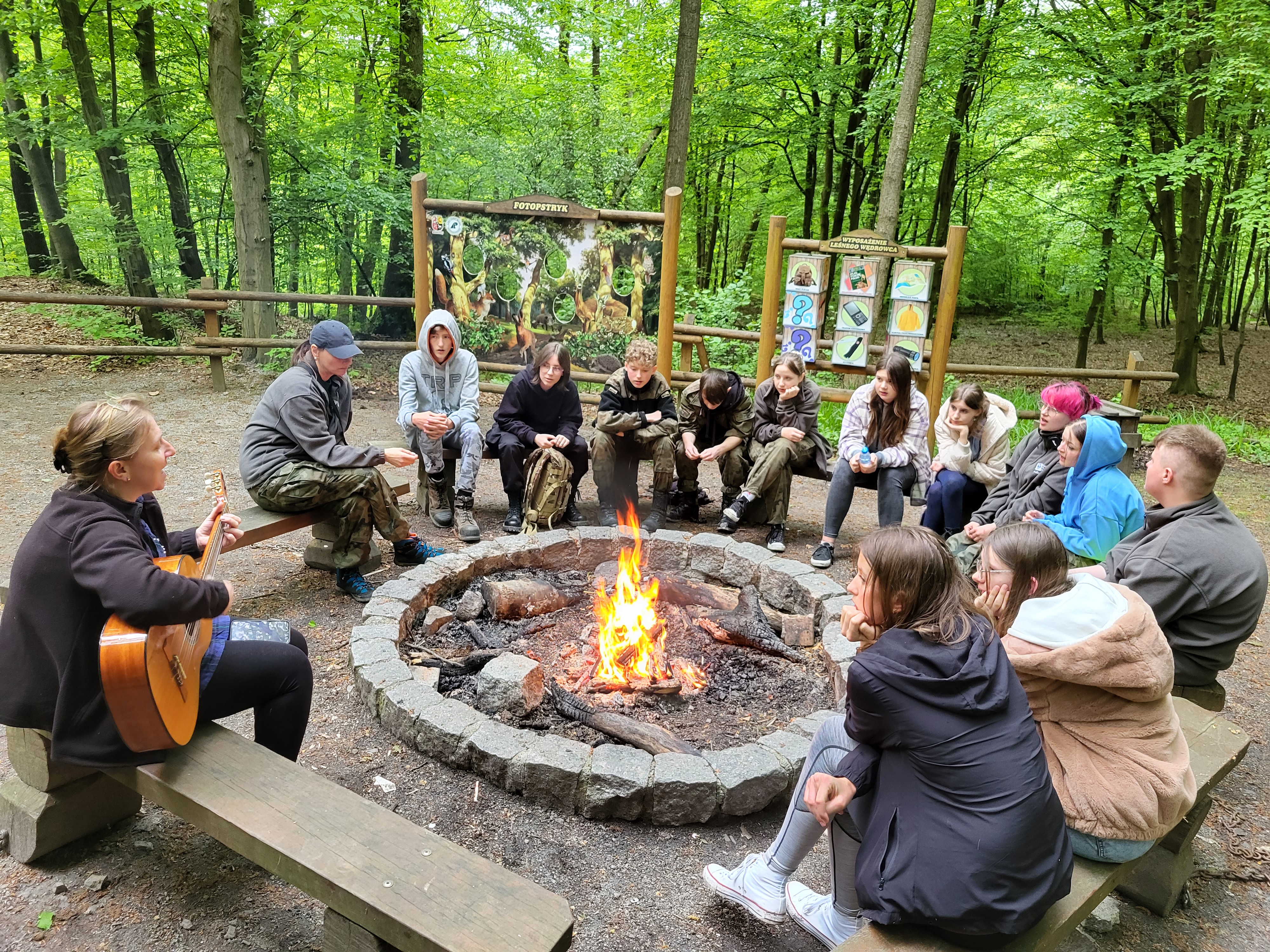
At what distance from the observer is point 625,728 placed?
3.32 metres

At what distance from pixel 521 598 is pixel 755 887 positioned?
2.32 metres

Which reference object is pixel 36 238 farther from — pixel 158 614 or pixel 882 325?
pixel 158 614

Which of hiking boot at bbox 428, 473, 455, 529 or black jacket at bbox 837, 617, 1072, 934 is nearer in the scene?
black jacket at bbox 837, 617, 1072, 934

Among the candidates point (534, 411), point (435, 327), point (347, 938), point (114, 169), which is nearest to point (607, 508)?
point (534, 411)

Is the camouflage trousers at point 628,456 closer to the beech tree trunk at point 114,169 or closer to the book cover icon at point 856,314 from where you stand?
the book cover icon at point 856,314

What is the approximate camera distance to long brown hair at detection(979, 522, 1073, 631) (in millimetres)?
2234

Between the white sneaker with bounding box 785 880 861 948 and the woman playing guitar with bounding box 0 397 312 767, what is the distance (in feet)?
6.43

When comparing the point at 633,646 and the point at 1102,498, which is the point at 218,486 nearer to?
the point at 633,646

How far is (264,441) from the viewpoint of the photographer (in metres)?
4.48

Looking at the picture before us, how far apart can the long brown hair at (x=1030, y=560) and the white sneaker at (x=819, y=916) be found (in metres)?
1.00

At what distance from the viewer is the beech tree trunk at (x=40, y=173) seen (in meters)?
10.7

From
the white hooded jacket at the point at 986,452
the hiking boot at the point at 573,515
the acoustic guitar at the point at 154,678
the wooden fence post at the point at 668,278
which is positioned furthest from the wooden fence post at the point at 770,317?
the acoustic guitar at the point at 154,678

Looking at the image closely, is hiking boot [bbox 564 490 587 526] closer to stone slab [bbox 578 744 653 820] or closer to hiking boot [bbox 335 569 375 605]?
hiking boot [bbox 335 569 375 605]

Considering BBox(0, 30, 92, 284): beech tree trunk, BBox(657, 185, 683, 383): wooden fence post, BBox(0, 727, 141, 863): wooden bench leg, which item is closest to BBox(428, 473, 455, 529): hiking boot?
BBox(657, 185, 683, 383): wooden fence post
